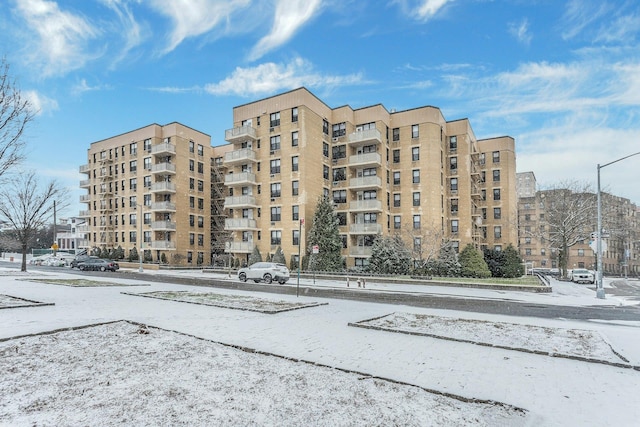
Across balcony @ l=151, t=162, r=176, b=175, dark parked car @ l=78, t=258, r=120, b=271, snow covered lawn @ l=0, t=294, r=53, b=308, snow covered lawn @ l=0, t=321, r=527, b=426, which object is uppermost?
balcony @ l=151, t=162, r=176, b=175

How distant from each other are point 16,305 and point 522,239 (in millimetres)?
92443

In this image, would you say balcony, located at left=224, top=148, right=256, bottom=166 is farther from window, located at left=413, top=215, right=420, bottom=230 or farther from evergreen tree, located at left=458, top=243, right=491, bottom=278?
evergreen tree, located at left=458, top=243, right=491, bottom=278

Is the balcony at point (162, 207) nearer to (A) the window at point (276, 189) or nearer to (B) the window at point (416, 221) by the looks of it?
(A) the window at point (276, 189)

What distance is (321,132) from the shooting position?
147ft

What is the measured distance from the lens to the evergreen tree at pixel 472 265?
110 feet

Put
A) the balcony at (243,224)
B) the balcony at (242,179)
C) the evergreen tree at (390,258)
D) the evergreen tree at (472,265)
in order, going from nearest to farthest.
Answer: the evergreen tree at (472,265), the evergreen tree at (390,258), the balcony at (243,224), the balcony at (242,179)

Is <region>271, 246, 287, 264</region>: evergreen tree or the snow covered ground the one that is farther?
<region>271, 246, 287, 264</region>: evergreen tree

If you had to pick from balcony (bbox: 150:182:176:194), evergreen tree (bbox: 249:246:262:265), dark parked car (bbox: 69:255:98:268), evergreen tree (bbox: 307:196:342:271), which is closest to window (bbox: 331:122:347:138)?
evergreen tree (bbox: 307:196:342:271)

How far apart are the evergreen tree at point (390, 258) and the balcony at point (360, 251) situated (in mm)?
4918

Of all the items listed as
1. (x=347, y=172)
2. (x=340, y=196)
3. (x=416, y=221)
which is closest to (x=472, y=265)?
(x=416, y=221)

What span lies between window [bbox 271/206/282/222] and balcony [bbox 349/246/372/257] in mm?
9177

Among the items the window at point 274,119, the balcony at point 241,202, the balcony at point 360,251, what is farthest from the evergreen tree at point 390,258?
the window at point 274,119

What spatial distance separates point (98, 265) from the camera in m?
43.5

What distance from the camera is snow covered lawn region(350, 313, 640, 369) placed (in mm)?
8340
